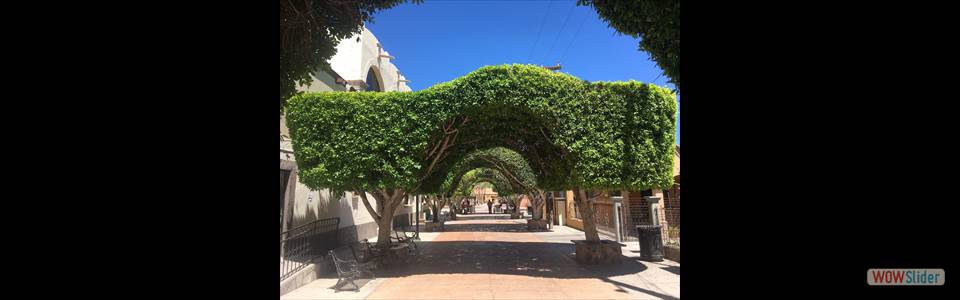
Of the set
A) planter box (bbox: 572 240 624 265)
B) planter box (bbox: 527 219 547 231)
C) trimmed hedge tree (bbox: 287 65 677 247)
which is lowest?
planter box (bbox: 527 219 547 231)

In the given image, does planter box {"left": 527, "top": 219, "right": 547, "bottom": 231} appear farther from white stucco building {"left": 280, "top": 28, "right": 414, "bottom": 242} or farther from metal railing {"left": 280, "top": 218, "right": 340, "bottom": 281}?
metal railing {"left": 280, "top": 218, "right": 340, "bottom": 281}

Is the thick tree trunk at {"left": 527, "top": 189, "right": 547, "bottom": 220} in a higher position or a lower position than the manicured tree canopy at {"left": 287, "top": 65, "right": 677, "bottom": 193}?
lower

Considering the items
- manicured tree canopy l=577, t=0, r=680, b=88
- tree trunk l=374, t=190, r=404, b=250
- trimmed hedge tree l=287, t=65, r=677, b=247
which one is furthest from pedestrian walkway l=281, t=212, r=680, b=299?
manicured tree canopy l=577, t=0, r=680, b=88

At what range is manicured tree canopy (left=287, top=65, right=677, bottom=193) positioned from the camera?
9141mm

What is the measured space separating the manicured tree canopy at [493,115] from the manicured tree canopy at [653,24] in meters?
3.88

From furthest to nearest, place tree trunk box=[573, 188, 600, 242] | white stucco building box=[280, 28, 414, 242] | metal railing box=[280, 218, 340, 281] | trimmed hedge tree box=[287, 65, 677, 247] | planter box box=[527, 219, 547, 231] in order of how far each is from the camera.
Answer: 1. planter box box=[527, 219, 547, 231]
2. white stucco building box=[280, 28, 414, 242]
3. tree trunk box=[573, 188, 600, 242]
4. trimmed hedge tree box=[287, 65, 677, 247]
5. metal railing box=[280, 218, 340, 281]

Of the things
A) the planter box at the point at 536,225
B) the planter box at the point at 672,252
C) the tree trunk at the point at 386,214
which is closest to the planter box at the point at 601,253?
the planter box at the point at 672,252

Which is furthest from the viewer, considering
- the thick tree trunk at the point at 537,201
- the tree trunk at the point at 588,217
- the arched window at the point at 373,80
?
the thick tree trunk at the point at 537,201

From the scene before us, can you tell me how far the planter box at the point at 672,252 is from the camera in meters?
10.9

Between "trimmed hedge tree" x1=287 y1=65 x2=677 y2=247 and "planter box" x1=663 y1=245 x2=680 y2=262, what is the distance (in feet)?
7.91

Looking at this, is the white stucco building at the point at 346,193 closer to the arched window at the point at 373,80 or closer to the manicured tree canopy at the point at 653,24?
the arched window at the point at 373,80
